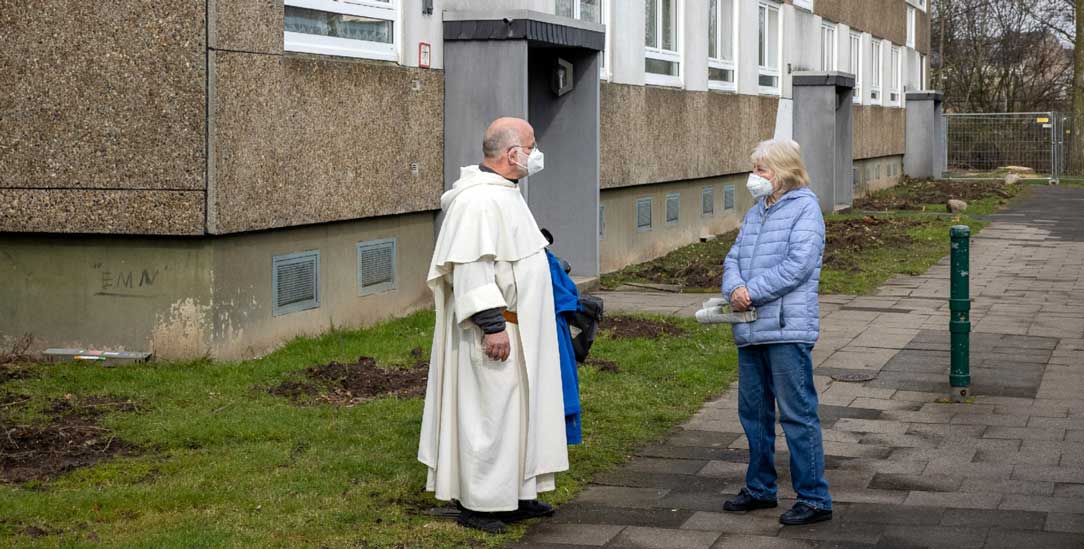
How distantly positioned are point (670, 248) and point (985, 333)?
290 inches

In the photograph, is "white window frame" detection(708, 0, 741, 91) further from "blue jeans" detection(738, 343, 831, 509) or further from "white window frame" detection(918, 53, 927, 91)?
"white window frame" detection(918, 53, 927, 91)

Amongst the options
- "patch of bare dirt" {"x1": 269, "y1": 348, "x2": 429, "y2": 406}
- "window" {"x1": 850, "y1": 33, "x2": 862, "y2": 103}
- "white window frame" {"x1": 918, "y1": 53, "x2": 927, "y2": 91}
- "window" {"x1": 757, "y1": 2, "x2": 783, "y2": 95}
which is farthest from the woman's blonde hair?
"white window frame" {"x1": 918, "y1": 53, "x2": 927, "y2": 91}

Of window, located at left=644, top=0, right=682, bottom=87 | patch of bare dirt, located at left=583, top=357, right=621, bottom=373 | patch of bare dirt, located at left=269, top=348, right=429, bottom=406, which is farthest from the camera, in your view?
window, located at left=644, top=0, right=682, bottom=87

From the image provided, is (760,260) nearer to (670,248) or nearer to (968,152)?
(670,248)

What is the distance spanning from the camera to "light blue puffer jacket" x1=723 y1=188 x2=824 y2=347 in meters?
6.07

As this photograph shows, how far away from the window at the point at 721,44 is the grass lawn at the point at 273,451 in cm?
1015

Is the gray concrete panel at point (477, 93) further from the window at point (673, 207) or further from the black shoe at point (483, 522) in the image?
the window at point (673, 207)

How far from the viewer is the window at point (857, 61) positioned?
31391 mm

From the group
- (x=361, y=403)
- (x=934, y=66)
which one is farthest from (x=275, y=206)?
(x=934, y=66)

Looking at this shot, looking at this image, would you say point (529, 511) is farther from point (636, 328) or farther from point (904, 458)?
point (636, 328)

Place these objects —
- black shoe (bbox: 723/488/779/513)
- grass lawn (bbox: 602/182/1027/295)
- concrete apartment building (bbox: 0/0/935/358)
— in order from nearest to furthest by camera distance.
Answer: black shoe (bbox: 723/488/779/513)
concrete apartment building (bbox: 0/0/935/358)
grass lawn (bbox: 602/182/1027/295)

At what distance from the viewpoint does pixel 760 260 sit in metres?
6.17

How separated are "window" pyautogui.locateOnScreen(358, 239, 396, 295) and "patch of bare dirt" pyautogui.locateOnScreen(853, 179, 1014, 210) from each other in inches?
696

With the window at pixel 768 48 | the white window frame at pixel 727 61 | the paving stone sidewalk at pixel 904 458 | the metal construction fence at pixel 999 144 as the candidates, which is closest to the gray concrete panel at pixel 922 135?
the metal construction fence at pixel 999 144
